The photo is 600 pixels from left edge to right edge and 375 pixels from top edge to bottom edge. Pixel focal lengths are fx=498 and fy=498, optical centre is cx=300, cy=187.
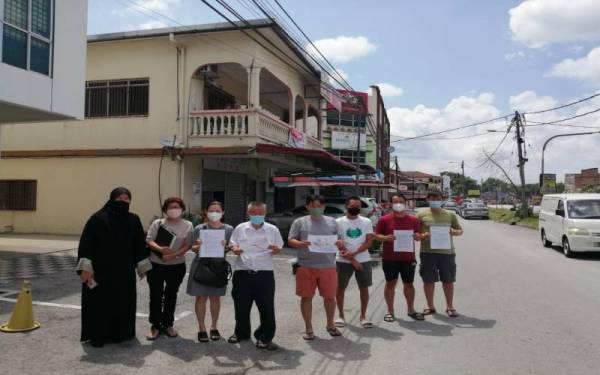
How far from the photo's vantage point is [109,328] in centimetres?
535

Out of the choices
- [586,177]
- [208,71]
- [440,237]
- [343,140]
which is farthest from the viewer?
[586,177]

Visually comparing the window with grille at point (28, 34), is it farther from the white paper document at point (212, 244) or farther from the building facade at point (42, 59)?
A: the white paper document at point (212, 244)

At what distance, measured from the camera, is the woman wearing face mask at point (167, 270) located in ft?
18.2

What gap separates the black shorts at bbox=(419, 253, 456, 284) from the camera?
6.73 metres

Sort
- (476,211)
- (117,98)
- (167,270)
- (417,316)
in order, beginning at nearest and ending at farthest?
(167,270) < (417,316) < (117,98) < (476,211)

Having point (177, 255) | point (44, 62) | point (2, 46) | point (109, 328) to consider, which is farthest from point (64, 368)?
point (44, 62)

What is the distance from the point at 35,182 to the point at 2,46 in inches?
373

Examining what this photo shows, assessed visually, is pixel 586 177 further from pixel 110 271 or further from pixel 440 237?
pixel 110 271

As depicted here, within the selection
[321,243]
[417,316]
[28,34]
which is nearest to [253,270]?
[321,243]

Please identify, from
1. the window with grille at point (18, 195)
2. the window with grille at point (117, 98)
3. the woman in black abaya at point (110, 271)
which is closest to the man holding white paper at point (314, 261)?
the woman in black abaya at point (110, 271)

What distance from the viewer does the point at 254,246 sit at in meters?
5.40

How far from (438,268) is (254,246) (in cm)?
282

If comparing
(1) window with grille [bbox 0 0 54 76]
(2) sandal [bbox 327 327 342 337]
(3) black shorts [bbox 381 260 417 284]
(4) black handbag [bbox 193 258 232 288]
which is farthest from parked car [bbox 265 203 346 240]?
(4) black handbag [bbox 193 258 232 288]

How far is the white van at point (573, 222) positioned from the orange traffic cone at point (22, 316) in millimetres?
12810
